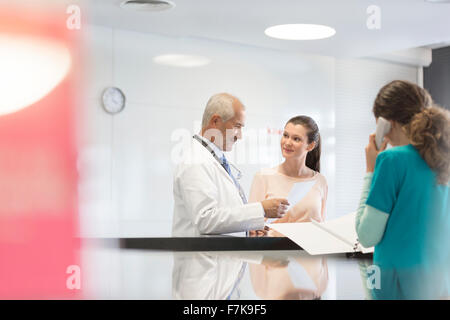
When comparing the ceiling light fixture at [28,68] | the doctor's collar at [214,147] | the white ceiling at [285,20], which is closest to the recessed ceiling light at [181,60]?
the white ceiling at [285,20]

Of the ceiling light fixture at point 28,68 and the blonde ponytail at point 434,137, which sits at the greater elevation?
the ceiling light fixture at point 28,68

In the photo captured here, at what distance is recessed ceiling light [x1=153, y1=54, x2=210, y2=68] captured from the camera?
15.7 feet

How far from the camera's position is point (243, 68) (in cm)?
528

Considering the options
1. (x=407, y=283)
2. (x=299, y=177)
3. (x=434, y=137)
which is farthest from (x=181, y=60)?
(x=407, y=283)

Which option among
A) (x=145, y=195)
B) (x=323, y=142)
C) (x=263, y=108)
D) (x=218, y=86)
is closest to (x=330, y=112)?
(x=323, y=142)

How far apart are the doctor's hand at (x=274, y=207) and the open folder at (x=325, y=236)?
15.3 inches

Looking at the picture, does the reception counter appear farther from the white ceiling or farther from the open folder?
the white ceiling

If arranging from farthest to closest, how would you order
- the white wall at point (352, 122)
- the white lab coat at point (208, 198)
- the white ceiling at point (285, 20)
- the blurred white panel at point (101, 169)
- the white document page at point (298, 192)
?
1. the white wall at point (352, 122)
2. the blurred white panel at point (101, 169)
3. the white ceiling at point (285, 20)
4. the white document page at point (298, 192)
5. the white lab coat at point (208, 198)

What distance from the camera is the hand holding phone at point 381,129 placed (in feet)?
3.80

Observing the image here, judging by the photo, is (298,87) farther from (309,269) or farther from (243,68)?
(309,269)

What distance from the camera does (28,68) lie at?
719 mm

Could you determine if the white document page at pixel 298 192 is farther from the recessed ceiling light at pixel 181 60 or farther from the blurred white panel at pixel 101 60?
the recessed ceiling light at pixel 181 60

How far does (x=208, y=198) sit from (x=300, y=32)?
11.3 ft
